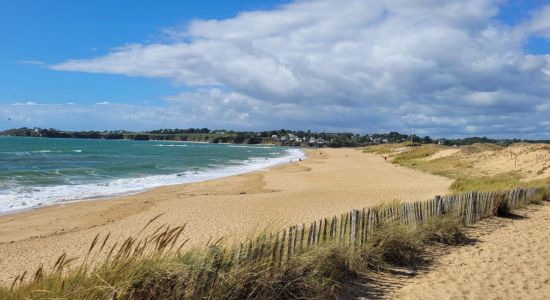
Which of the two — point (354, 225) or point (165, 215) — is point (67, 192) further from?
point (354, 225)

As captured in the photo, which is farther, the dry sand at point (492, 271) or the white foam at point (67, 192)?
the white foam at point (67, 192)

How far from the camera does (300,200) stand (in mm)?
21891

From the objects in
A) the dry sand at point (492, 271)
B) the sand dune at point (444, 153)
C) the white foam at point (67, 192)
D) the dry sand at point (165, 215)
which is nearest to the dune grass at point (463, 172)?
the sand dune at point (444, 153)

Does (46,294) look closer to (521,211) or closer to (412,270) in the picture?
(412,270)

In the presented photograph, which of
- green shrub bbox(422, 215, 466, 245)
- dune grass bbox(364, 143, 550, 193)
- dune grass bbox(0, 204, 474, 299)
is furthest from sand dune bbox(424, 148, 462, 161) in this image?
dune grass bbox(0, 204, 474, 299)

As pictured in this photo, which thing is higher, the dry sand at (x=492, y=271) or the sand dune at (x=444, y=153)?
the sand dune at (x=444, y=153)

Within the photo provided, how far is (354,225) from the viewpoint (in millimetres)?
7789

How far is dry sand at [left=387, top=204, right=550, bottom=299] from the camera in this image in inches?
272

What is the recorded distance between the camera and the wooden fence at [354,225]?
20.3ft

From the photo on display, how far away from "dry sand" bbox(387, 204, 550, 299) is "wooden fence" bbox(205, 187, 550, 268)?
0.88 metres

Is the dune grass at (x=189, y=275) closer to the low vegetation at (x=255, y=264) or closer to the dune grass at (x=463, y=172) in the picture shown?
the low vegetation at (x=255, y=264)

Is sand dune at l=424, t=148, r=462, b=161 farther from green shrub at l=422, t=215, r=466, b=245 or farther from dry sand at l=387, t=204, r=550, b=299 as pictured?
green shrub at l=422, t=215, r=466, b=245

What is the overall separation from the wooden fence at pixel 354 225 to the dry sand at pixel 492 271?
2.89 ft

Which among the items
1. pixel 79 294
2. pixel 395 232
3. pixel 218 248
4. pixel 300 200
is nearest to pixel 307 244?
pixel 218 248
